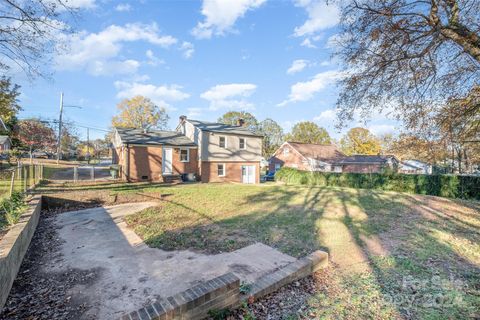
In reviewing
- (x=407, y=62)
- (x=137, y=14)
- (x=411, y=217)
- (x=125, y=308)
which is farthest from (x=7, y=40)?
(x=411, y=217)

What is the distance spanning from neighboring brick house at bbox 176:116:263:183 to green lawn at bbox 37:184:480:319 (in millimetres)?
9262

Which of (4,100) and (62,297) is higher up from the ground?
(4,100)

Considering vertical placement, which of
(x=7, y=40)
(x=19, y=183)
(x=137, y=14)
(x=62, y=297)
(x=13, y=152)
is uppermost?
(x=137, y=14)

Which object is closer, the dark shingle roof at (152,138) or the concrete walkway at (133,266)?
the concrete walkway at (133,266)

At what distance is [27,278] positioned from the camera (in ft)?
13.3

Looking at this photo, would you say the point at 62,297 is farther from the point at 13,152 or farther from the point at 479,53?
the point at 13,152

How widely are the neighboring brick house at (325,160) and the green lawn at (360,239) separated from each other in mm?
21736

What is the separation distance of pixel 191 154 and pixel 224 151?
3.10 meters

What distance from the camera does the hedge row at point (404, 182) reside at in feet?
42.3

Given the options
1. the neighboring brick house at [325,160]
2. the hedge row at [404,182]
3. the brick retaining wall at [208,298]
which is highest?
the neighboring brick house at [325,160]

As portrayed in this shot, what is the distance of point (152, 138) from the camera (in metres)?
18.8

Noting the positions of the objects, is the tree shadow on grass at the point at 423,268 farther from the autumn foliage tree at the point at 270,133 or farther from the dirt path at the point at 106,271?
the autumn foliage tree at the point at 270,133

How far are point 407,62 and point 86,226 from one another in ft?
34.3

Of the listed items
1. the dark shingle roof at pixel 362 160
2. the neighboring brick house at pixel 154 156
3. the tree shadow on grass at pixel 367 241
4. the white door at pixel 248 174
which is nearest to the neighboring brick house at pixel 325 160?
the dark shingle roof at pixel 362 160
